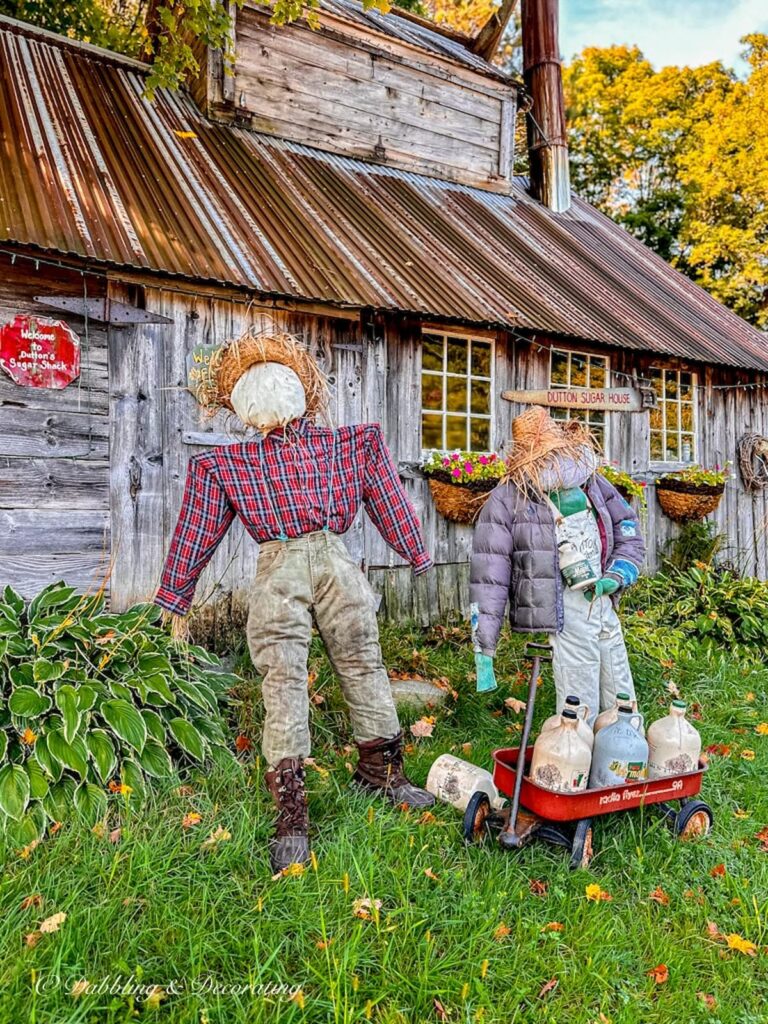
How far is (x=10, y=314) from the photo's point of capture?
15.2 feet

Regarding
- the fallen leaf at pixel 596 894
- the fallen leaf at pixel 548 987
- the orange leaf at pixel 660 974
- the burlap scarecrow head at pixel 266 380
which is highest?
the burlap scarecrow head at pixel 266 380

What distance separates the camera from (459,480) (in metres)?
6.24

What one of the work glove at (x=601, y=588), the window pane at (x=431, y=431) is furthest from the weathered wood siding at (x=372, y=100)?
the work glove at (x=601, y=588)

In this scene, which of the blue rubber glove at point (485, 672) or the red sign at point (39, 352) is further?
the red sign at point (39, 352)

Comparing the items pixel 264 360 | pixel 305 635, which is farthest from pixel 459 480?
pixel 305 635

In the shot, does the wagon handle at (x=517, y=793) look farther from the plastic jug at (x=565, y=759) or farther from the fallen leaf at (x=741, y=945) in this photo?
the fallen leaf at (x=741, y=945)

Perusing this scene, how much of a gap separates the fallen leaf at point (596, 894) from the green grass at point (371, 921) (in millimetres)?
22

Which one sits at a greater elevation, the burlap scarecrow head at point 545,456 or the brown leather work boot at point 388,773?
the burlap scarecrow head at point 545,456

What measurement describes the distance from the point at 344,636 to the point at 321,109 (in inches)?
260

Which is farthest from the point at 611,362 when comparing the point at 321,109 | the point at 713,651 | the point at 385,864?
the point at 385,864

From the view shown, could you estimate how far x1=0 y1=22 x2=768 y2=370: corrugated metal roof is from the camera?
4945mm

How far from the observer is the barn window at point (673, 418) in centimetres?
845

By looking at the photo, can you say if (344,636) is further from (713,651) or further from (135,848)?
(713,651)

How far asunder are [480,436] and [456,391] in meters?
0.51
